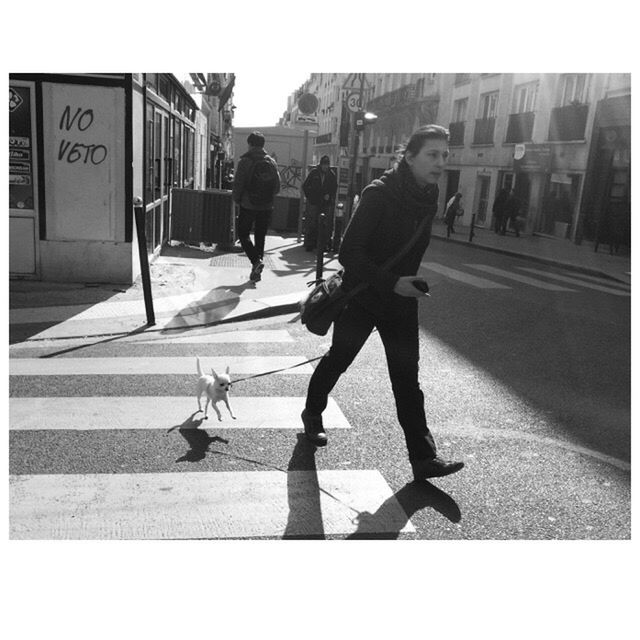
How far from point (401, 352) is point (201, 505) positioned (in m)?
1.22

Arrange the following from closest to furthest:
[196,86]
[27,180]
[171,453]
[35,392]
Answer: [171,453]
[35,392]
[27,180]
[196,86]

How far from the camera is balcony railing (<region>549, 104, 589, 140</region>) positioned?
74.0 feet

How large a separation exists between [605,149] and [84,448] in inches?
850

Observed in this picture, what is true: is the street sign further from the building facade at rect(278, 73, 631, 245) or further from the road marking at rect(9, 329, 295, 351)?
the road marking at rect(9, 329, 295, 351)

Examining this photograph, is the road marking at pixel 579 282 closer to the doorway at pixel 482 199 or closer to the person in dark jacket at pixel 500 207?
the person in dark jacket at pixel 500 207

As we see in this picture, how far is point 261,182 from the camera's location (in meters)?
9.43

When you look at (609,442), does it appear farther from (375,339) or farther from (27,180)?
(27,180)

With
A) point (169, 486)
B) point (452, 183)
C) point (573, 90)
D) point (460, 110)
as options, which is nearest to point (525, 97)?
point (573, 90)

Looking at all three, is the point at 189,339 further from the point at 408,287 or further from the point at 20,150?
the point at 408,287

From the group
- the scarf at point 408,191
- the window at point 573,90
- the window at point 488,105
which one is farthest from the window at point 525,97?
the scarf at point 408,191

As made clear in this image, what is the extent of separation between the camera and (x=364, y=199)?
10.9 feet

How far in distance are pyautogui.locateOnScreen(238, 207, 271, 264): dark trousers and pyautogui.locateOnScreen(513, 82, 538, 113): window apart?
19651 mm

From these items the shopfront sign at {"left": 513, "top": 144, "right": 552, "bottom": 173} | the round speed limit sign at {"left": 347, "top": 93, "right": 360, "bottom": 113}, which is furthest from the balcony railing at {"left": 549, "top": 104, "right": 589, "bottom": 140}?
the round speed limit sign at {"left": 347, "top": 93, "right": 360, "bottom": 113}
